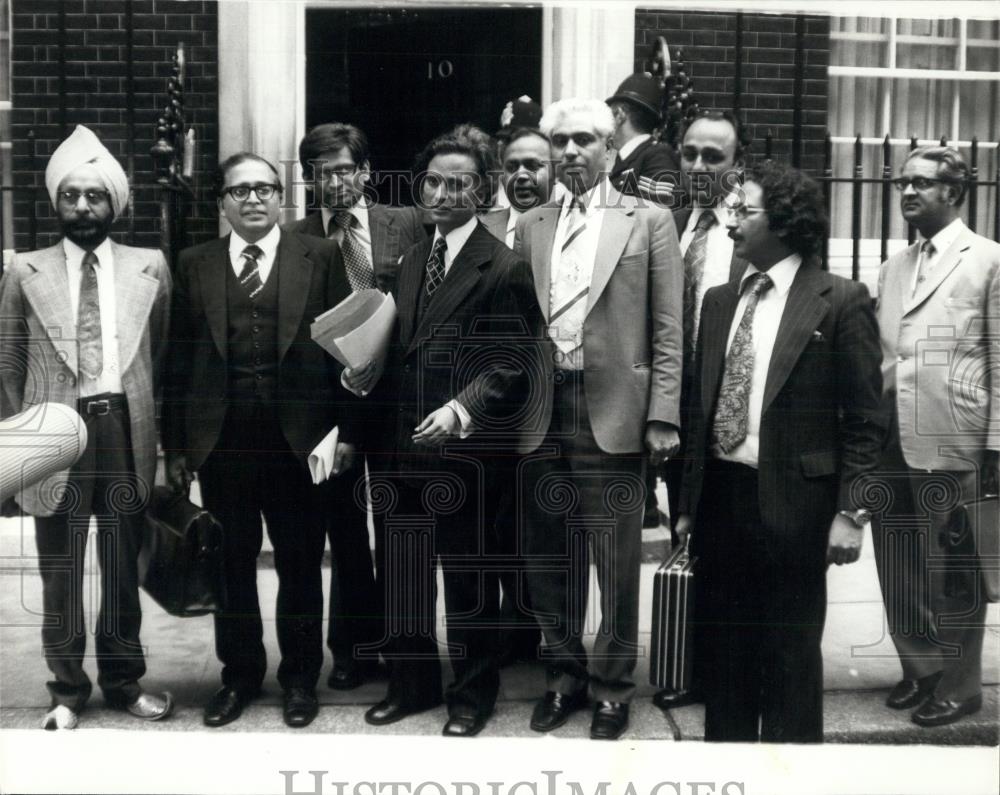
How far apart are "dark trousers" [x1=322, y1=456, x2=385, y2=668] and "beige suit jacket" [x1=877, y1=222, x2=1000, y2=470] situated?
2081 millimetres

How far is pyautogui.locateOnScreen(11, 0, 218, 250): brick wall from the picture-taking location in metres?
4.54

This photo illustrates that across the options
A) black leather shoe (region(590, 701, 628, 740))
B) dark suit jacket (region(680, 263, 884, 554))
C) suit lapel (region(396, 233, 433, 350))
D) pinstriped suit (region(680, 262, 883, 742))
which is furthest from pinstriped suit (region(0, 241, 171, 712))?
dark suit jacket (region(680, 263, 884, 554))

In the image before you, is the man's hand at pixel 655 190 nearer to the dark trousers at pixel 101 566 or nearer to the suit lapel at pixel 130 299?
the suit lapel at pixel 130 299

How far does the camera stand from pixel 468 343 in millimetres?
4324

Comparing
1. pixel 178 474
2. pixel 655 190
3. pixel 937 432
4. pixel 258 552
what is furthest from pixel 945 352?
pixel 178 474

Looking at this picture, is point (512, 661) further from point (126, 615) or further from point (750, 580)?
point (126, 615)

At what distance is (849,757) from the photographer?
4453 mm

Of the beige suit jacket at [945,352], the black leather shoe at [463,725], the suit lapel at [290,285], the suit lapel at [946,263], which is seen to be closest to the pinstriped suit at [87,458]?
the suit lapel at [290,285]

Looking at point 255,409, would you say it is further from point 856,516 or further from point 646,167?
point 856,516

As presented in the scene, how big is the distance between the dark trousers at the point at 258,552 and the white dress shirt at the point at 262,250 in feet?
2.17

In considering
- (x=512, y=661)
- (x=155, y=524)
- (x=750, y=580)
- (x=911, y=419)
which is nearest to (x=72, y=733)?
(x=155, y=524)

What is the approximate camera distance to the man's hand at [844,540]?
406cm

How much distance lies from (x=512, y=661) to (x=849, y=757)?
1354mm

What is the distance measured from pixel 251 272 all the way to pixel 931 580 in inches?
116
